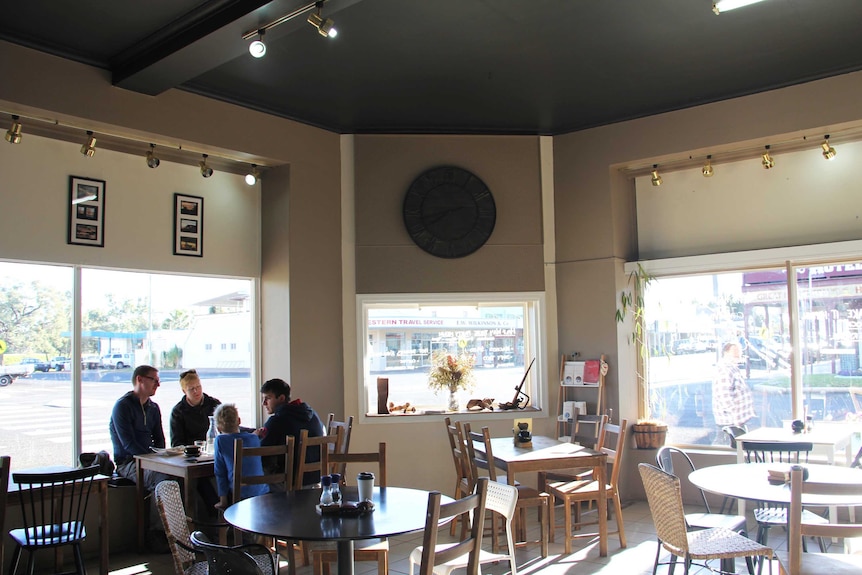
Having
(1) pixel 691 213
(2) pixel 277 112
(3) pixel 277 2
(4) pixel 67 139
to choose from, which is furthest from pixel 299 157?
(1) pixel 691 213

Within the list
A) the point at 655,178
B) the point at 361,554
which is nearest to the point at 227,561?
the point at 361,554

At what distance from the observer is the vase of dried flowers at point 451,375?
716 cm

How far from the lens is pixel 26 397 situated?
210 inches

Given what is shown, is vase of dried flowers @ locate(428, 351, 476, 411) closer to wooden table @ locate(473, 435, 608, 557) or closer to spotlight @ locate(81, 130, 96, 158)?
wooden table @ locate(473, 435, 608, 557)

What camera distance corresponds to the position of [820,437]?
225 inches

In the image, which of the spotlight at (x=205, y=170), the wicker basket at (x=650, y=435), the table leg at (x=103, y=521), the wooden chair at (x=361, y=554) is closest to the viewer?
the wooden chair at (x=361, y=554)

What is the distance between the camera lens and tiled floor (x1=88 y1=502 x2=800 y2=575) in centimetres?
495

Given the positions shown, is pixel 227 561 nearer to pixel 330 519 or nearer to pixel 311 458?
pixel 330 519

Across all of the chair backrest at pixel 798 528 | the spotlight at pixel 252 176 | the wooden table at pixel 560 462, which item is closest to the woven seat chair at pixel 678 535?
the chair backrest at pixel 798 528

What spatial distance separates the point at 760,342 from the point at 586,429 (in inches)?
73.4

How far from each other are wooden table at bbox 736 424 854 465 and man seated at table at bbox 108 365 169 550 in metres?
4.70

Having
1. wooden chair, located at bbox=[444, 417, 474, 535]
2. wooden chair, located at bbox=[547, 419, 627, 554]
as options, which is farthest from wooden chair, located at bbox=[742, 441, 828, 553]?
wooden chair, located at bbox=[444, 417, 474, 535]

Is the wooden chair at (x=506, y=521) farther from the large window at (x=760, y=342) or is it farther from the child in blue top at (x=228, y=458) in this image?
the large window at (x=760, y=342)

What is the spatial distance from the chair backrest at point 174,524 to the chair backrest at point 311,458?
1393 millimetres
